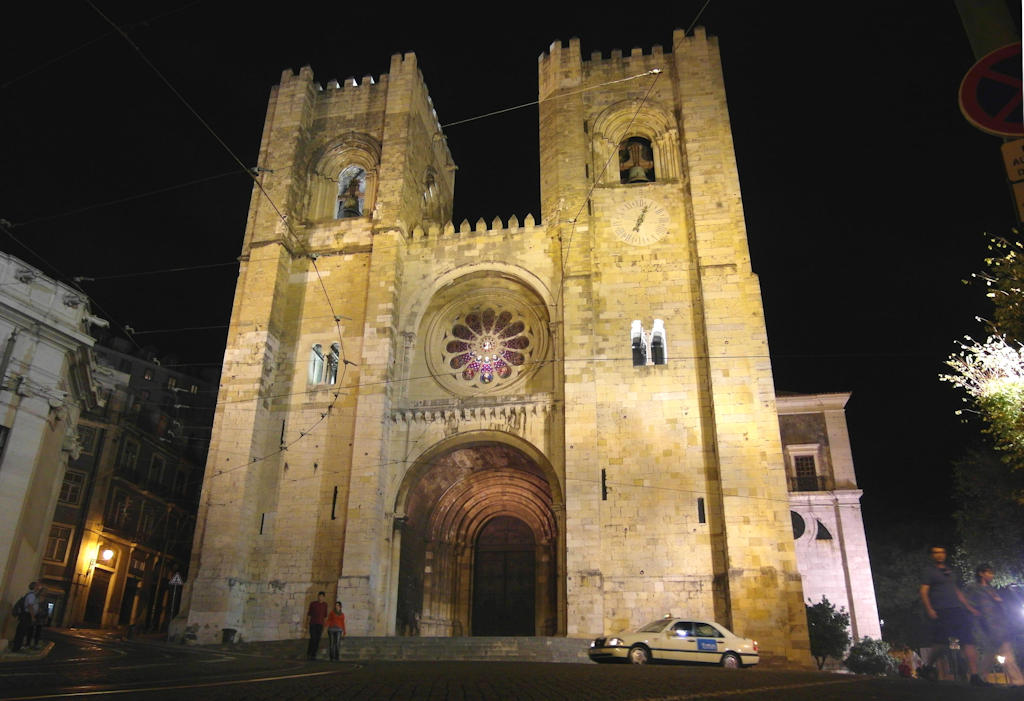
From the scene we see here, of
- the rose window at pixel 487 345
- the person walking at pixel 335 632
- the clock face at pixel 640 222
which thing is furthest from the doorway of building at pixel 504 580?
the clock face at pixel 640 222

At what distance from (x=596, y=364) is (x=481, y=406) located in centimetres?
283

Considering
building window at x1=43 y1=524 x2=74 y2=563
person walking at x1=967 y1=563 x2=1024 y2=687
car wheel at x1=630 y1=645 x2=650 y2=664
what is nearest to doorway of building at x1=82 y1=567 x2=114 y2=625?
building window at x1=43 y1=524 x2=74 y2=563

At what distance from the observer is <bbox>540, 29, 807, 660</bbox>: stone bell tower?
44.8ft

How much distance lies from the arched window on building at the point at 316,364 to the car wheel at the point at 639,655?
10.3 meters

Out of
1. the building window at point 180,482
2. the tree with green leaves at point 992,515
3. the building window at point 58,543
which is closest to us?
the tree with green leaves at point 992,515

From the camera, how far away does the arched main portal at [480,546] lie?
16594mm

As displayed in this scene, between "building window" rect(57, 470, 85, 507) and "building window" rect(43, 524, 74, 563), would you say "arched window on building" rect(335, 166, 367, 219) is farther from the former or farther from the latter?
"building window" rect(43, 524, 74, 563)

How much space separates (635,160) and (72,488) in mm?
21806

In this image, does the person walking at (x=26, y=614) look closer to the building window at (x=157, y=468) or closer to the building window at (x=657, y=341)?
the building window at (x=657, y=341)

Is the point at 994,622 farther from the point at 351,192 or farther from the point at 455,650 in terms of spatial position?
the point at 351,192

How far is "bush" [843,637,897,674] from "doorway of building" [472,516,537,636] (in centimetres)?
961

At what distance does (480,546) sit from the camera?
18359 mm

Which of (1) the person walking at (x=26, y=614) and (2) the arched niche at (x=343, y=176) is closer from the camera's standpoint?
(1) the person walking at (x=26, y=614)

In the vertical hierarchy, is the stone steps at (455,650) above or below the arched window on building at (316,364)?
below
